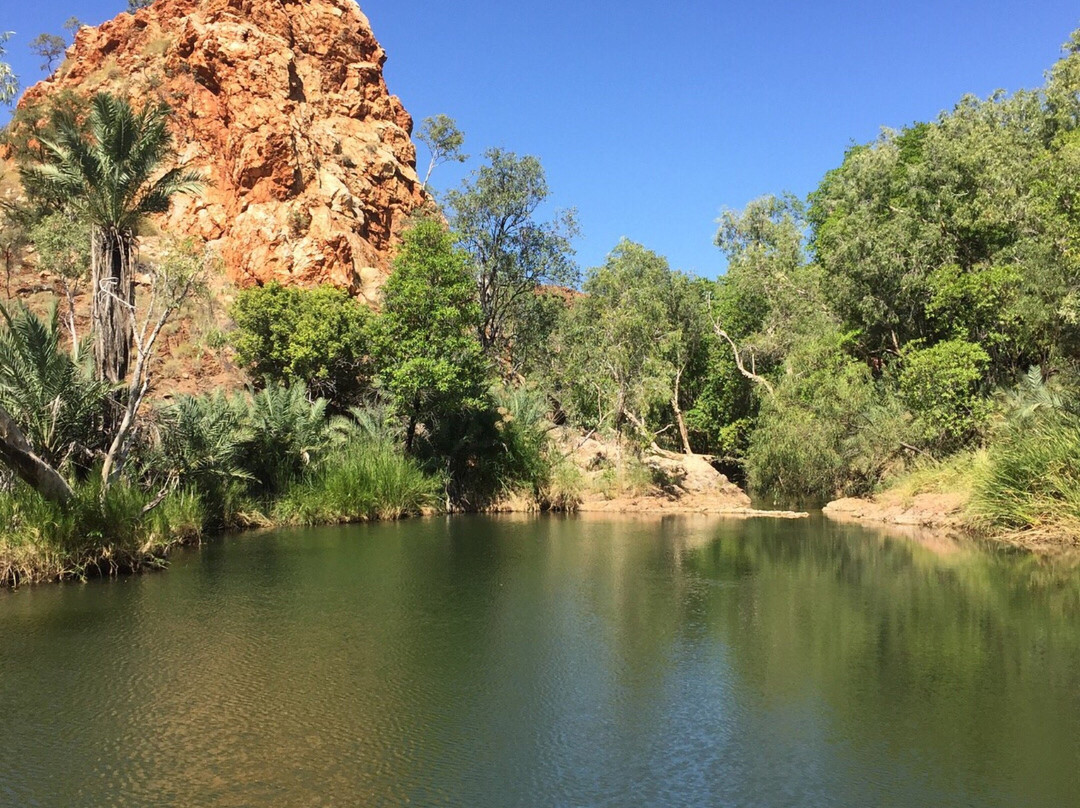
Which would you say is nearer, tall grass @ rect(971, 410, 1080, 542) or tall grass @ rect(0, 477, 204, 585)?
tall grass @ rect(0, 477, 204, 585)

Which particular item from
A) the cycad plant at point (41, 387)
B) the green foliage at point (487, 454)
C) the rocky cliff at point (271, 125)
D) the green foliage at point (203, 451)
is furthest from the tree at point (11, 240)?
the cycad plant at point (41, 387)

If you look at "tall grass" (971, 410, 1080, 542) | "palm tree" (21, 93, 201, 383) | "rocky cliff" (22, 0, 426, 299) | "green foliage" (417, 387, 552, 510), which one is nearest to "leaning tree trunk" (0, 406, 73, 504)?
"palm tree" (21, 93, 201, 383)

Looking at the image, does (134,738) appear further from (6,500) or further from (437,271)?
(437,271)

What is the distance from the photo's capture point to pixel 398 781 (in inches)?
213

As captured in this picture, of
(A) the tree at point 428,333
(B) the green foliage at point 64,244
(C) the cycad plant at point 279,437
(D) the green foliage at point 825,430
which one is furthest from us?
(D) the green foliage at point 825,430

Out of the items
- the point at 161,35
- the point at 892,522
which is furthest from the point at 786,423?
the point at 161,35

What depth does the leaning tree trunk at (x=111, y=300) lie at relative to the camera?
15055 mm

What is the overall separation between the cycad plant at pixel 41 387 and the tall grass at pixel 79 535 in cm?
92

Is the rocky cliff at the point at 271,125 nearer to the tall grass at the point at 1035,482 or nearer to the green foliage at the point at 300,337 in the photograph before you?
the green foliage at the point at 300,337

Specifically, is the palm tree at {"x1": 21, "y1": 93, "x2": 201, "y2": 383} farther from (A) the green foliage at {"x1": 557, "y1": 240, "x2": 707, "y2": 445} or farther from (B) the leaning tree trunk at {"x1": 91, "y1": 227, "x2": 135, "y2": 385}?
(A) the green foliage at {"x1": 557, "y1": 240, "x2": 707, "y2": 445}

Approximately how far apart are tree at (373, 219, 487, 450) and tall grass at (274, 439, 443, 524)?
1874 millimetres

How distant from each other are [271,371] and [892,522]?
17655 millimetres

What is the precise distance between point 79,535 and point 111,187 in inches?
260

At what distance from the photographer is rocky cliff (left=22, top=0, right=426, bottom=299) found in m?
32.6
